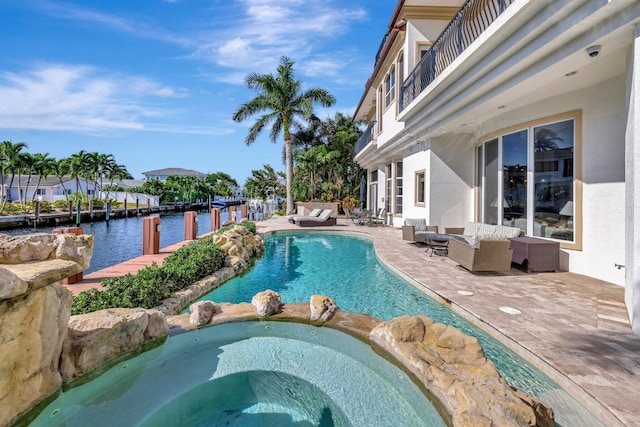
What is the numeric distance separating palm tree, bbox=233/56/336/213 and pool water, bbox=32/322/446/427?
21.6 metres

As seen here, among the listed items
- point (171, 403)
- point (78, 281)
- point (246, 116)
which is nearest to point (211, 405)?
point (171, 403)

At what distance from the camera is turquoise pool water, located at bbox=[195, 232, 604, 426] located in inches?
123

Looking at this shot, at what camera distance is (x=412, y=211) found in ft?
44.3

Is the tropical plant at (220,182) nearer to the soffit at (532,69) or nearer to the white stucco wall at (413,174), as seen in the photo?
the white stucco wall at (413,174)

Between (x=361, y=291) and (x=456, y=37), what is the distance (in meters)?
6.68

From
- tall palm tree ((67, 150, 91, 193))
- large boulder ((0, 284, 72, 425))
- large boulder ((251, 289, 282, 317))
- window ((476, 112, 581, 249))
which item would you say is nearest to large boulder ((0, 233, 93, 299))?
large boulder ((0, 284, 72, 425))

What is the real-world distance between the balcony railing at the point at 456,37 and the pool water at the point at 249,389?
20.5ft

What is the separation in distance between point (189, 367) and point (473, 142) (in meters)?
11.1

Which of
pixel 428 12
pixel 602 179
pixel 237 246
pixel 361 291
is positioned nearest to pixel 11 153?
→ pixel 237 246

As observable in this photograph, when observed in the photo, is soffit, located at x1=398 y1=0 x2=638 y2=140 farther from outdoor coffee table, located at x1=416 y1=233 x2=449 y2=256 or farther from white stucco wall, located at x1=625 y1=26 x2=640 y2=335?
outdoor coffee table, located at x1=416 y1=233 x2=449 y2=256

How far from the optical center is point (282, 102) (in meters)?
24.6

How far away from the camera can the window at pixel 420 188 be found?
12.6 metres

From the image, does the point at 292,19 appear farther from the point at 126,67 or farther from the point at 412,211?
the point at 126,67

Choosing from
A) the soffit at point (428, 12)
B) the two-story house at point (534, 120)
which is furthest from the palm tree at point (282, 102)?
the soffit at point (428, 12)
